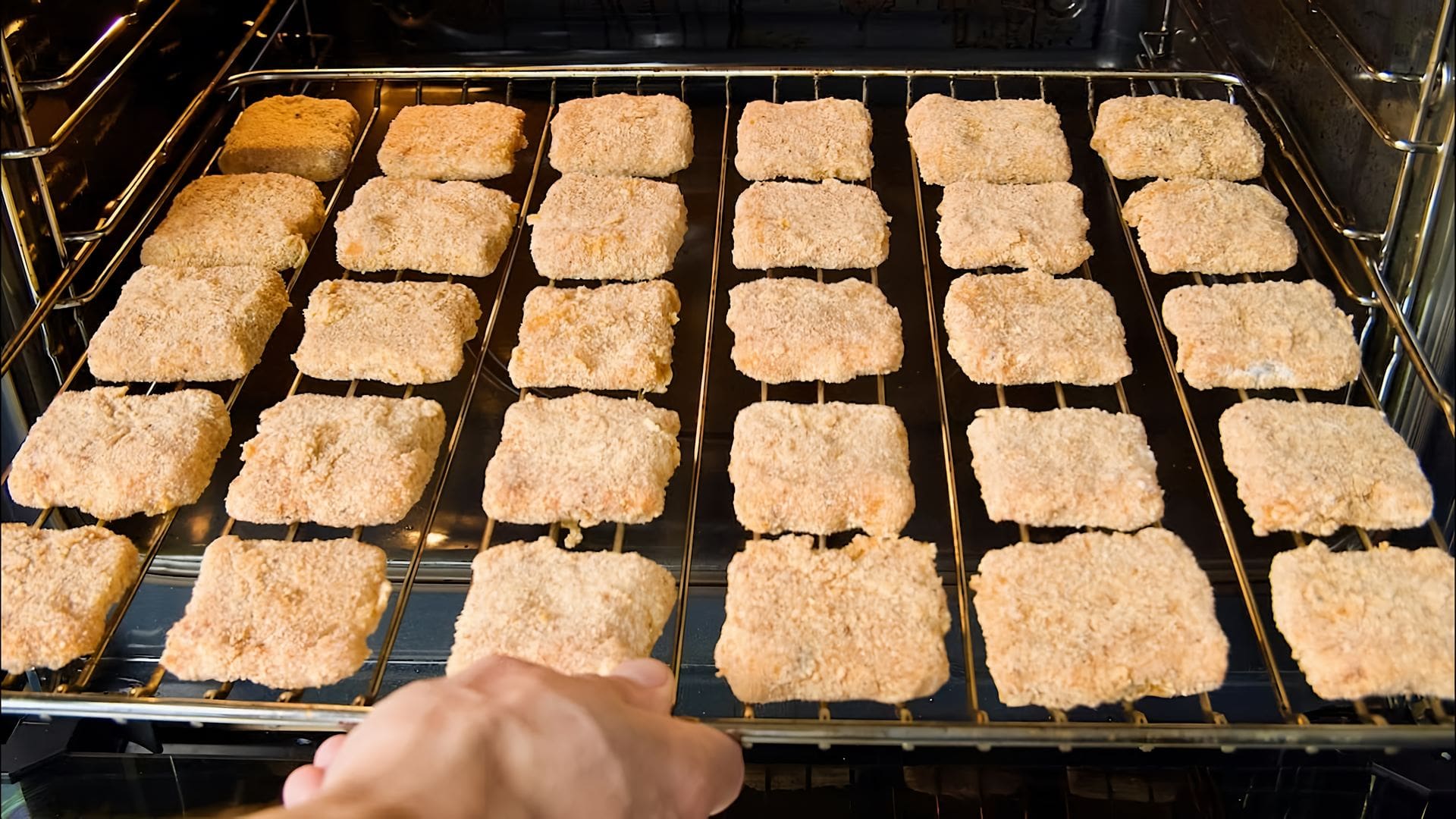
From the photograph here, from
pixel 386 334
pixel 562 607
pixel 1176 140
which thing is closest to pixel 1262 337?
pixel 1176 140

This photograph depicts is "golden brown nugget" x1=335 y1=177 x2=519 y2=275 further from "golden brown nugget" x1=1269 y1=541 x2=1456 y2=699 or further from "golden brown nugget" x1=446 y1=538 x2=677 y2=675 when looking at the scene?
"golden brown nugget" x1=1269 y1=541 x2=1456 y2=699

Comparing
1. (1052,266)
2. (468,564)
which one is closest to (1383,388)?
(1052,266)

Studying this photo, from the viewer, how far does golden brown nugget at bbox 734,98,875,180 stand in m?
2.22

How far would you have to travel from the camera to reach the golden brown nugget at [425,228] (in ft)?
6.68

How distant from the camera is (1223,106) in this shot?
2.30 meters

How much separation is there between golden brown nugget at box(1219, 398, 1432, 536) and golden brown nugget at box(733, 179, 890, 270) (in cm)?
66

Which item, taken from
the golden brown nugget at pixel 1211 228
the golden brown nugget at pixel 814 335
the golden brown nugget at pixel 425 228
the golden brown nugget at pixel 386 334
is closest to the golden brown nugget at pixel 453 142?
the golden brown nugget at pixel 425 228

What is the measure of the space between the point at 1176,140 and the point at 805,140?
70cm

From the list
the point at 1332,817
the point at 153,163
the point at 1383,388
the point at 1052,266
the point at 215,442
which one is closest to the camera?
the point at 1332,817

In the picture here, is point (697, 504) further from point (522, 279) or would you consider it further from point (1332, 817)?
point (1332, 817)

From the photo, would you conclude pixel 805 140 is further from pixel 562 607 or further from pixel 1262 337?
pixel 562 607

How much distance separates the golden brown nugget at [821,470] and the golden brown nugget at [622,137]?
71cm

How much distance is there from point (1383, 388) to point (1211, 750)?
0.65 meters

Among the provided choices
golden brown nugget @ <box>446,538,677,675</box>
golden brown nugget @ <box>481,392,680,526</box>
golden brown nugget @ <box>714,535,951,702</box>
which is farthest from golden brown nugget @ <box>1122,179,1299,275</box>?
golden brown nugget @ <box>446,538,677,675</box>
